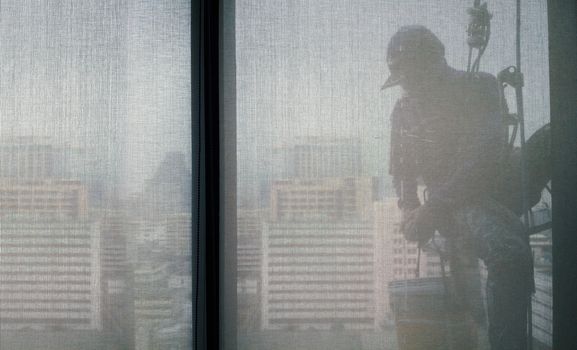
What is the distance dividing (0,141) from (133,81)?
35 cm

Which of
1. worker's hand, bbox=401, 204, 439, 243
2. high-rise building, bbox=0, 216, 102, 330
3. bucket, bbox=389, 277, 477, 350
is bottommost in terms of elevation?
bucket, bbox=389, 277, 477, 350

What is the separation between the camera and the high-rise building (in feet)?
4.59

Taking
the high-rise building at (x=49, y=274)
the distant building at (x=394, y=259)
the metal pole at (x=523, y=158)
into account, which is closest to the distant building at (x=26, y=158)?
the high-rise building at (x=49, y=274)

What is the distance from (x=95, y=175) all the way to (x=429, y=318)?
94 cm

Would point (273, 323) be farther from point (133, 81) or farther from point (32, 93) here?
point (32, 93)

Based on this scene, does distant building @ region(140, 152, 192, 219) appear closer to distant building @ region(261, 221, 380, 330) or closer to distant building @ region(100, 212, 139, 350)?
distant building @ region(100, 212, 139, 350)

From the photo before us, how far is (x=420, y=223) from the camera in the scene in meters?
1.51

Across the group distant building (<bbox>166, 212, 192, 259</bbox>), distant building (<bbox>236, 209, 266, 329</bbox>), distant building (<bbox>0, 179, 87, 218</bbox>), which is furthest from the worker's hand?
distant building (<bbox>0, 179, 87, 218</bbox>)

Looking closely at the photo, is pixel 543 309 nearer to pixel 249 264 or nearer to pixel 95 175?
pixel 249 264

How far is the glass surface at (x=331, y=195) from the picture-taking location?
1498mm

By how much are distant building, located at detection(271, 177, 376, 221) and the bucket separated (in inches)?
8.9

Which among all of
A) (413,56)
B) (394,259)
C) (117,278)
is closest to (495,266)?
(394,259)

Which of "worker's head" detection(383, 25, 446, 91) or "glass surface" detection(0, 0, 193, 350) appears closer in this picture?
"glass surface" detection(0, 0, 193, 350)

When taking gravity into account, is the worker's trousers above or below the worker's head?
below
